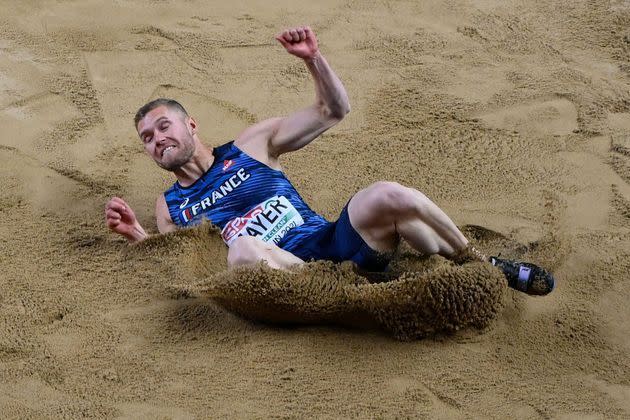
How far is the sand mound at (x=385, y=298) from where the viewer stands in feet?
12.4

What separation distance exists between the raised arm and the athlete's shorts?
43 centimetres

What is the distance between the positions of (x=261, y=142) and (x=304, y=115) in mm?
228

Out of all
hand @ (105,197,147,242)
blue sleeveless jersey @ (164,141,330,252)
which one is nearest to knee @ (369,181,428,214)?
blue sleeveless jersey @ (164,141,330,252)

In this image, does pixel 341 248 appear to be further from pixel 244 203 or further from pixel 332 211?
pixel 332 211

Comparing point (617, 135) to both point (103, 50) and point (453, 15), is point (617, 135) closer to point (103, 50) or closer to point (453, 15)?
point (453, 15)

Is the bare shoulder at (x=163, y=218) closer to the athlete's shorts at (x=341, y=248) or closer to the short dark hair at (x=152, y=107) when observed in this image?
the short dark hair at (x=152, y=107)

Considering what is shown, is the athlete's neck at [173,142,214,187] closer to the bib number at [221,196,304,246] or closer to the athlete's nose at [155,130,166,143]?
the athlete's nose at [155,130,166,143]

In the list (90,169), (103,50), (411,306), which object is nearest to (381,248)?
(411,306)

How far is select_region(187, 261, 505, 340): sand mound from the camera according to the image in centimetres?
378

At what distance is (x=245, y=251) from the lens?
3910 mm

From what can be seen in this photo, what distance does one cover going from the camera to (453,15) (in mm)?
6176

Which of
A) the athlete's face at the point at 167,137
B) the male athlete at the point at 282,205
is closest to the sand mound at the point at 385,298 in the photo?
the male athlete at the point at 282,205

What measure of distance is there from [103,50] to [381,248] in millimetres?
2480

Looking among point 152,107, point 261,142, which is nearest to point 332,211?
point 261,142
